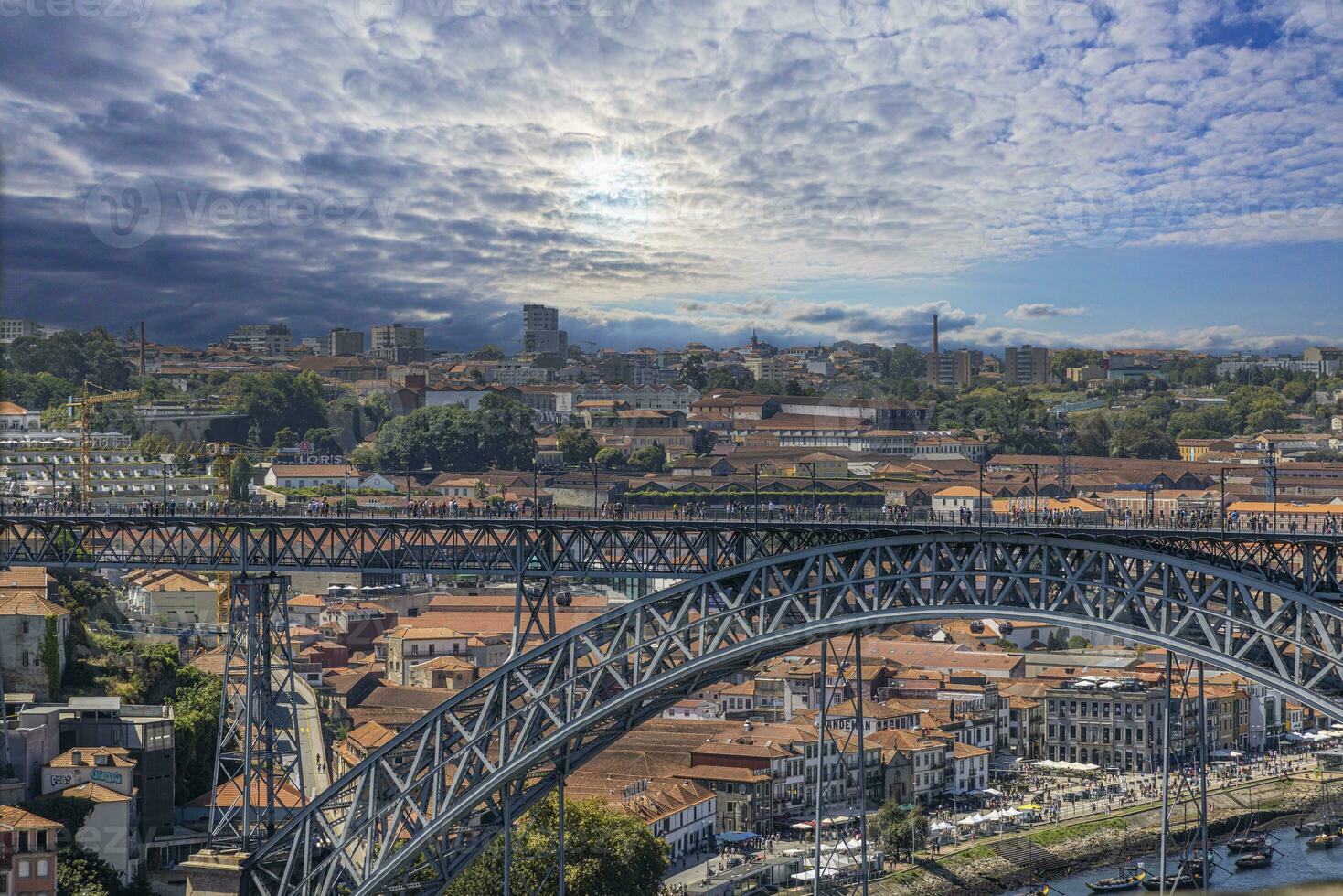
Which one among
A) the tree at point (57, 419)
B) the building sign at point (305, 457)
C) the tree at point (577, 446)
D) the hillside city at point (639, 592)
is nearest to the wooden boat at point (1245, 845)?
the hillside city at point (639, 592)

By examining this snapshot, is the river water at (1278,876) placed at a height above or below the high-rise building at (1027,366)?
below

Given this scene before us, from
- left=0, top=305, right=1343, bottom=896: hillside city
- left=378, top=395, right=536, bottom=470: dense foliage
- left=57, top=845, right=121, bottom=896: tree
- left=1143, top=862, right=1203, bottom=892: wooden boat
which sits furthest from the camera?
left=378, top=395, right=536, bottom=470: dense foliage

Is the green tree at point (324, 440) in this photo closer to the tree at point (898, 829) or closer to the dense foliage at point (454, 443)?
the dense foliage at point (454, 443)

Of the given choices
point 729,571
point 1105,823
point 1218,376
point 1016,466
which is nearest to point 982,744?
point 1105,823

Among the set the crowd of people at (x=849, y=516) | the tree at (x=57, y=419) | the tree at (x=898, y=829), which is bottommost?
the tree at (x=898, y=829)

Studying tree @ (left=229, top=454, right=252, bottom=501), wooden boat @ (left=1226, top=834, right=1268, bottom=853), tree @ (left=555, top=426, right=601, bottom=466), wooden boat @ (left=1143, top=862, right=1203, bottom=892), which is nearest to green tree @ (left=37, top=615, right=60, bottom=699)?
tree @ (left=229, top=454, right=252, bottom=501)

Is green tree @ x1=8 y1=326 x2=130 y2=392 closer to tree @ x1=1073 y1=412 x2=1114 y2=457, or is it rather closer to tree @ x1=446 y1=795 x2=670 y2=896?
tree @ x1=1073 y1=412 x2=1114 y2=457

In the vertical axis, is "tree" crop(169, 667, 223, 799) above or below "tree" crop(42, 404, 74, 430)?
below

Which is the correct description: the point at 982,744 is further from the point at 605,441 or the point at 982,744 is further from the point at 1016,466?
Result: the point at 605,441
